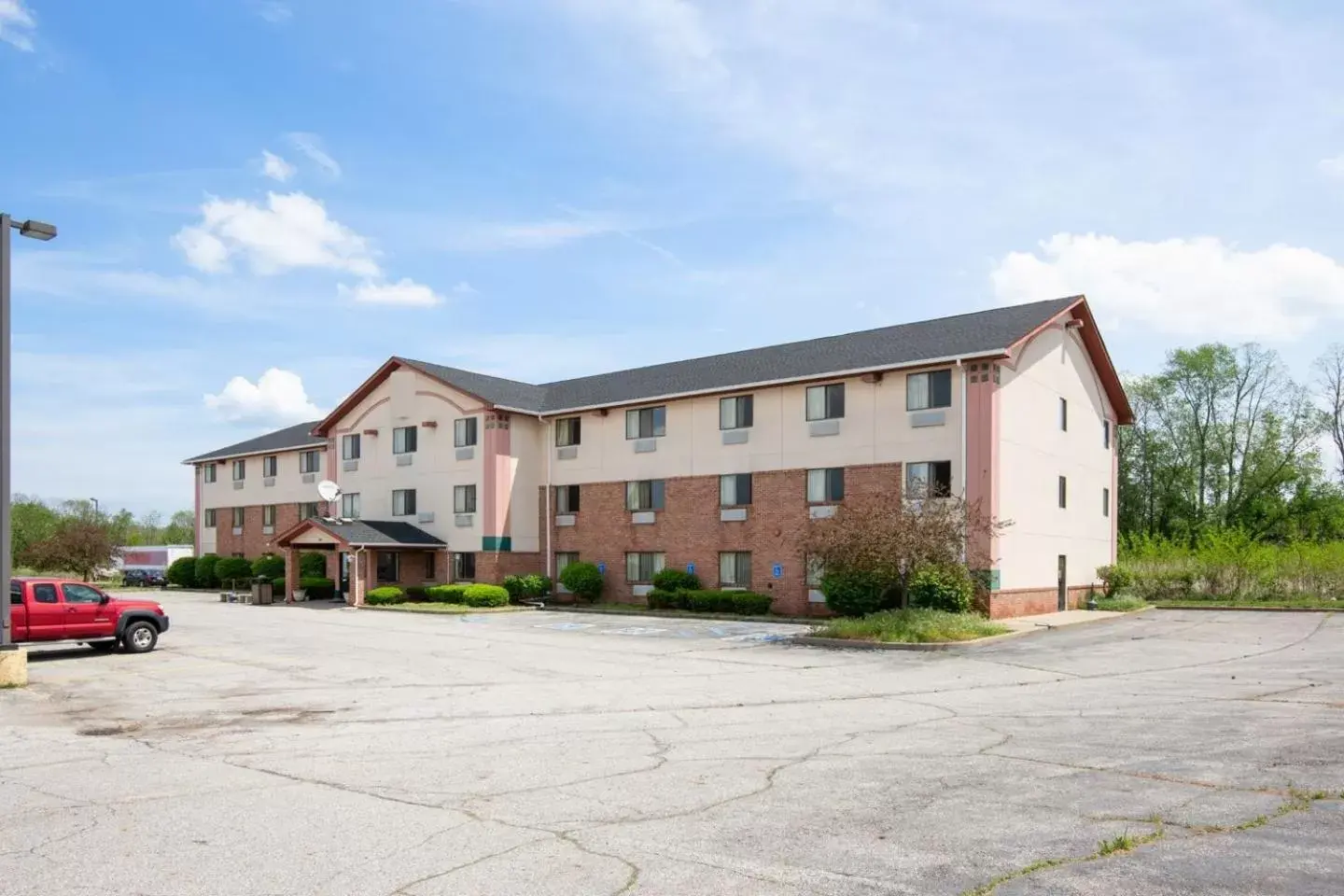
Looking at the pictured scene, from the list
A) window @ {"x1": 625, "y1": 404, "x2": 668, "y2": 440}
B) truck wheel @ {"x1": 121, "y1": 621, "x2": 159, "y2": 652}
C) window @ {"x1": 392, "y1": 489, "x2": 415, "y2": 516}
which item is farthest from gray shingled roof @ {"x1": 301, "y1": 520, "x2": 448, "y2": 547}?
truck wheel @ {"x1": 121, "y1": 621, "x2": 159, "y2": 652}

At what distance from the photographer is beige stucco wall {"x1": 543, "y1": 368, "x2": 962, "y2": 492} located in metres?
30.0

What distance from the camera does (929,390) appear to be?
29.8m

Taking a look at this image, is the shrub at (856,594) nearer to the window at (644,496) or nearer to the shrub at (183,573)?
the window at (644,496)

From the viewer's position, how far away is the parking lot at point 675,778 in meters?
6.43

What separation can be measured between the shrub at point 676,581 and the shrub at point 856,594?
6711 millimetres

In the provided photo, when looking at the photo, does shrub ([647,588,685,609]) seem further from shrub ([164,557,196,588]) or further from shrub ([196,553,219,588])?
shrub ([164,557,196,588])

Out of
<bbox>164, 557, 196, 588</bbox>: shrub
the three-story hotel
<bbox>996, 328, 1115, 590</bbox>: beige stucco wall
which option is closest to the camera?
<bbox>996, 328, 1115, 590</bbox>: beige stucco wall

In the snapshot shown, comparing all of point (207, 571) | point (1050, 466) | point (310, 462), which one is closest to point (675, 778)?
point (1050, 466)

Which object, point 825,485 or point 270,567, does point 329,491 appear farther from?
point 825,485

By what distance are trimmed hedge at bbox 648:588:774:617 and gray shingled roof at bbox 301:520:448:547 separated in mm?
10826

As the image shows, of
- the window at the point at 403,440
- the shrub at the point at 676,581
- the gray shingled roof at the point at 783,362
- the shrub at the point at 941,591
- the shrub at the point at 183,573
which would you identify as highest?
the gray shingled roof at the point at 783,362

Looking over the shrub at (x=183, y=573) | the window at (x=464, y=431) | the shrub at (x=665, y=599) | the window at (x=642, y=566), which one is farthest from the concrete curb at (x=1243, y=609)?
the shrub at (x=183, y=573)

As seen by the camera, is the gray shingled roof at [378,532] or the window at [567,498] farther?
the window at [567,498]

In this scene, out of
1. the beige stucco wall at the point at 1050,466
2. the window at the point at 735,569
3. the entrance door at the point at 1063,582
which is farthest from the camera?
the window at the point at 735,569
